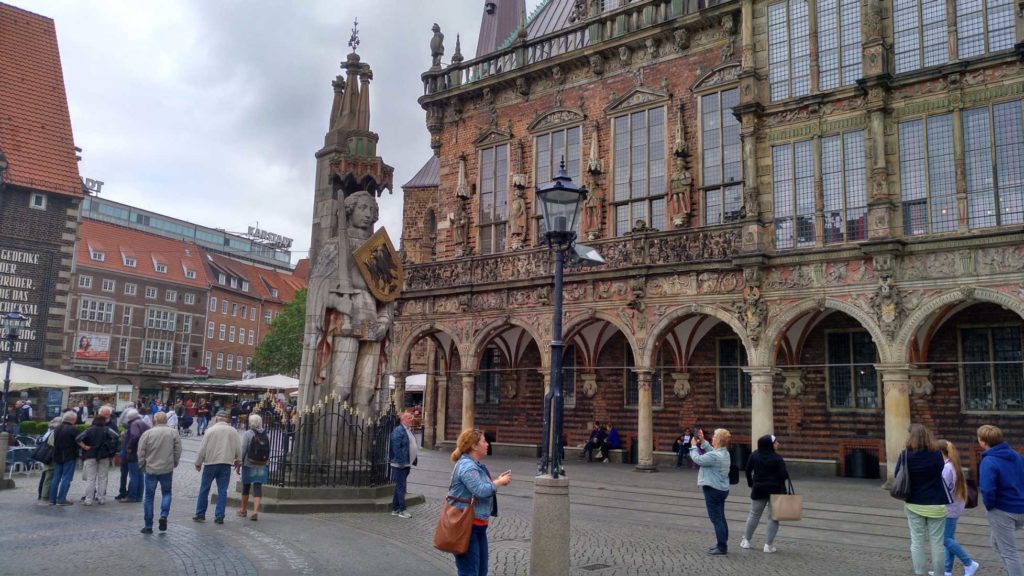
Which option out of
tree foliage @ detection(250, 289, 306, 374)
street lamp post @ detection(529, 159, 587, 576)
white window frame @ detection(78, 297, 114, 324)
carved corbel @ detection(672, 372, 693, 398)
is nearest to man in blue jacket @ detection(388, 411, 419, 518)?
street lamp post @ detection(529, 159, 587, 576)

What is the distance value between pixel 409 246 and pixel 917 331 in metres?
25.6

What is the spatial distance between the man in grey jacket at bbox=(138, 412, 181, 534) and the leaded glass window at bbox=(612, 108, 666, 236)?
16.5 m

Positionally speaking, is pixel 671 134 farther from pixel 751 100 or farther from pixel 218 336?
pixel 218 336

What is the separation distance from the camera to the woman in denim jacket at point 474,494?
622 cm

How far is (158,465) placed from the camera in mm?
10156

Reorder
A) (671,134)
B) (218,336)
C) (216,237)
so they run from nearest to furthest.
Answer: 1. (671,134)
2. (218,336)
3. (216,237)

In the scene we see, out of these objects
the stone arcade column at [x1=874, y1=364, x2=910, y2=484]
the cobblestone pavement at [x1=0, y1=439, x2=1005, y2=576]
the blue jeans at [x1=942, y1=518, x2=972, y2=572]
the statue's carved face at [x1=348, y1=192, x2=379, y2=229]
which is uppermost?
the statue's carved face at [x1=348, y1=192, x2=379, y2=229]

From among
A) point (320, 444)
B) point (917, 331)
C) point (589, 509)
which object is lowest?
point (589, 509)

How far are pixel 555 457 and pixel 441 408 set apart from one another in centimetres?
2287

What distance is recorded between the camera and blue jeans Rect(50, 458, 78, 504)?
1269 centimetres

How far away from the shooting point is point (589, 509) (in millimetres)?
13844

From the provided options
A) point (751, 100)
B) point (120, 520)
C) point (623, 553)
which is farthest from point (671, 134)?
point (120, 520)

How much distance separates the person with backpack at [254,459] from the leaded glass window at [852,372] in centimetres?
1586

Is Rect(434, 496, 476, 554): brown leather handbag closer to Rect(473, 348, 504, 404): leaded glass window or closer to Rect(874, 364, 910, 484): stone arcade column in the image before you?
Rect(874, 364, 910, 484): stone arcade column
